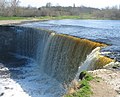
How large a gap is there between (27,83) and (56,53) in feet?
9.46

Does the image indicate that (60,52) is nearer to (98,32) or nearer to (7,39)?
(98,32)

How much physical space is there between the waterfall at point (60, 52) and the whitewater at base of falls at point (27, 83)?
0.56 m

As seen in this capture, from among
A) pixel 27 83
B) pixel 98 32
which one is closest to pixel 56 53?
pixel 27 83

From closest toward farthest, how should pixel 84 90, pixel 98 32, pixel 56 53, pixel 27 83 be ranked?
pixel 84 90, pixel 27 83, pixel 56 53, pixel 98 32

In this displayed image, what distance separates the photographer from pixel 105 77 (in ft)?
30.1

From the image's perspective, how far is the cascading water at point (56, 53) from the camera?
1470cm

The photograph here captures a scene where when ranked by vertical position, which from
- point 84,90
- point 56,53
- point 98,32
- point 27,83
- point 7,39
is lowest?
point 27,83

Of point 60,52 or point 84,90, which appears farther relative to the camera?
point 60,52

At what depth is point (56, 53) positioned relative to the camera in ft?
61.0

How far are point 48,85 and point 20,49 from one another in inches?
461

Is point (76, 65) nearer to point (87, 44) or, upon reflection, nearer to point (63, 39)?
point (87, 44)

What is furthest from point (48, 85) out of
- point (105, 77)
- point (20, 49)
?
point (20, 49)

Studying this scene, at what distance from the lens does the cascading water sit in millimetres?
14698

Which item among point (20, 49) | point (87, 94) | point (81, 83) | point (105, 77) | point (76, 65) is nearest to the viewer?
point (87, 94)
